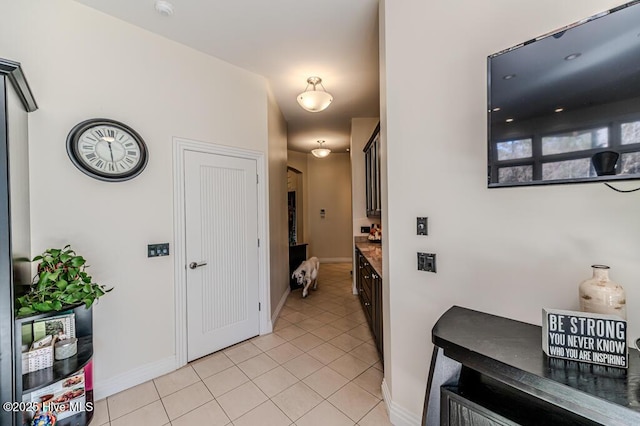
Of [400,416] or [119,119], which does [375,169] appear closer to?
[400,416]

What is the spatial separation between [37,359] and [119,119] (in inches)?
68.1

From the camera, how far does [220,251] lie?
8.84 ft

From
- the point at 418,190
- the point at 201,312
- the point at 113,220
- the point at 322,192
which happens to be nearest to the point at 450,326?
the point at 418,190

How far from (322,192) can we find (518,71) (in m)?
6.25

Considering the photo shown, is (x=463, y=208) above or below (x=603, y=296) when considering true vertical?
above

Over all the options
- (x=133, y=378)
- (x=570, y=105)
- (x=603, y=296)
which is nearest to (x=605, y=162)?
(x=570, y=105)

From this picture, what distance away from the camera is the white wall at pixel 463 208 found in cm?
107

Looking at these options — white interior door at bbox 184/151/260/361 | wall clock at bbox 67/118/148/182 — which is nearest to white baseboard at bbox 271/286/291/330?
white interior door at bbox 184/151/260/361

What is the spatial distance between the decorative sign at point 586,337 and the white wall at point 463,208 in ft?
1.12

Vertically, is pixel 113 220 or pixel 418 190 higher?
pixel 418 190

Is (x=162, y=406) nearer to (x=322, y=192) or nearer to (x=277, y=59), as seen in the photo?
(x=277, y=59)

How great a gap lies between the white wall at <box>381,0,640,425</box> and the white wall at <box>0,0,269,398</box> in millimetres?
1910

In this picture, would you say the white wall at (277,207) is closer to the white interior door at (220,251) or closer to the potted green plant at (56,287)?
the white interior door at (220,251)

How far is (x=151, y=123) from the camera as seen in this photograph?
7.40 feet
